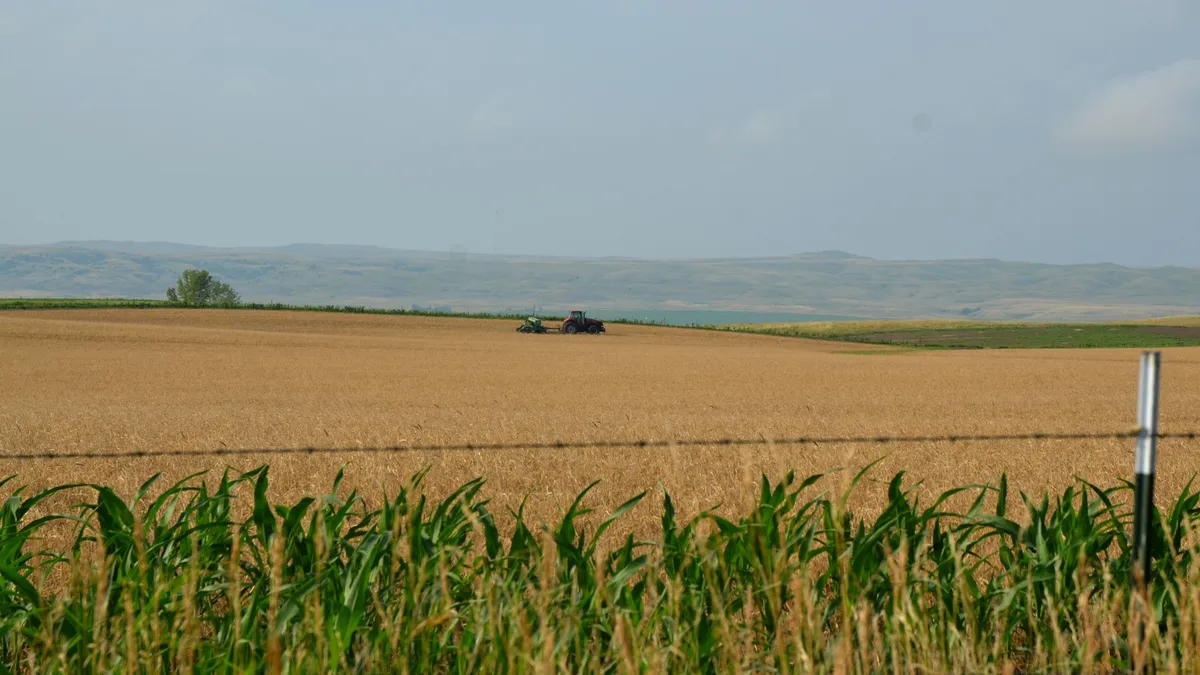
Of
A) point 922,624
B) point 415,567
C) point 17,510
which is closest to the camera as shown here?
point 922,624

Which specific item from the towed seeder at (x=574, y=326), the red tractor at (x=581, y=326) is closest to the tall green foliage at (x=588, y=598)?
the towed seeder at (x=574, y=326)

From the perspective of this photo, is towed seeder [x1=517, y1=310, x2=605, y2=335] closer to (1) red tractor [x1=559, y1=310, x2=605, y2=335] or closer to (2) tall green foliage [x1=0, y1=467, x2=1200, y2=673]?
(1) red tractor [x1=559, y1=310, x2=605, y2=335]

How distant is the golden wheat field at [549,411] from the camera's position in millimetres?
11109

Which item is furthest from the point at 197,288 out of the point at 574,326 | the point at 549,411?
the point at 549,411

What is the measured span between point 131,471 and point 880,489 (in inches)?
290

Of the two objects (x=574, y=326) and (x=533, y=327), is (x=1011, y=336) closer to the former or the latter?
(x=574, y=326)

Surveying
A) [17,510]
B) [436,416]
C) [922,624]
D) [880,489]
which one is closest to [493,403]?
[436,416]

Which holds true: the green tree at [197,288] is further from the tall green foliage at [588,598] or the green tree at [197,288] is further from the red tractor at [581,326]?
the tall green foliage at [588,598]

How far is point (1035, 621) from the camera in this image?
4.89m

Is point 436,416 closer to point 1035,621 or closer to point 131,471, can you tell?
point 131,471

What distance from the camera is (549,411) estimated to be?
19.7m

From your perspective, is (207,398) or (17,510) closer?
(17,510)

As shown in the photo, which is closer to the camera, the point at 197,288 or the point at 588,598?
the point at 588,598

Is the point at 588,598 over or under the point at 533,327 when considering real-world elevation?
over
